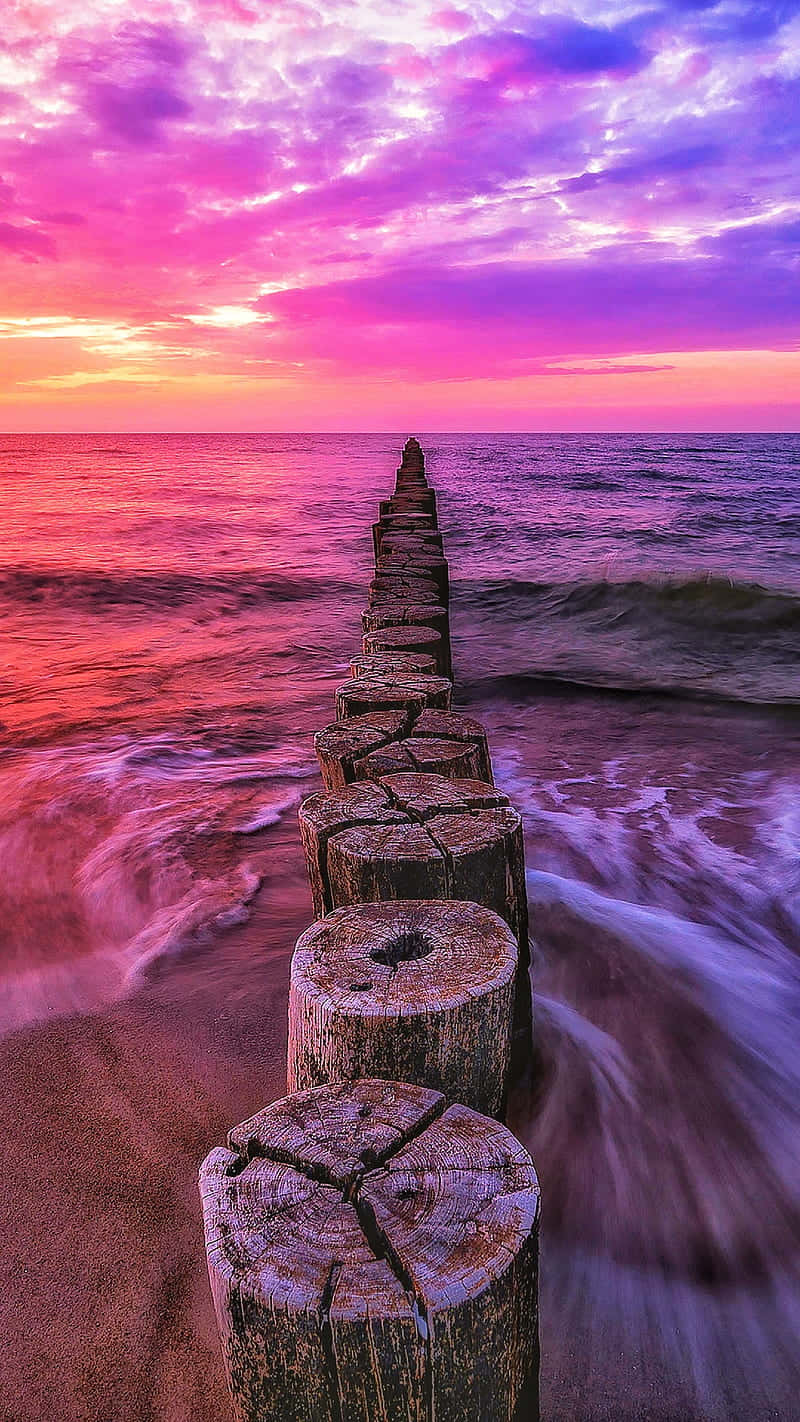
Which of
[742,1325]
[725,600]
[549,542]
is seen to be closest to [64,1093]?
[742,1325]

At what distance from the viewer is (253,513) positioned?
2419cm

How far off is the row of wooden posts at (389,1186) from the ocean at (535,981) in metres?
0.83

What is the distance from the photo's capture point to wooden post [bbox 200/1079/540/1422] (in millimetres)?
897

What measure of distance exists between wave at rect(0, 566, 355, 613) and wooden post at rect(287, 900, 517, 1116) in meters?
11.0

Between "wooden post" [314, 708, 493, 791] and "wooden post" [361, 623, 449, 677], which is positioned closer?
"wooden post" [314, 708, 493, 791]

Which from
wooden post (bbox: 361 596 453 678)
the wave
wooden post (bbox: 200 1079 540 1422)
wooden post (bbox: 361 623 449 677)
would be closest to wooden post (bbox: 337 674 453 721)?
wooden post (bbox: 361 623 449 677)

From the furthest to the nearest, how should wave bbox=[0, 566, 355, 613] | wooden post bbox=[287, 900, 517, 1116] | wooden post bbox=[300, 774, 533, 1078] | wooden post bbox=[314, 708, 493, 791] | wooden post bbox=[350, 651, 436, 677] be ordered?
wave bbox=[0, 566, 355, 613] → wooden post bbox=[350, 651, 436, 677] → wooden post bbox=[314, 708, 493, 791] → wooden post bbox=[300, 774, 533, 1078] → wooden post bbox=[287, 900, 517, 1116]

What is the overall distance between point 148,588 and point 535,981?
1099 centimetres

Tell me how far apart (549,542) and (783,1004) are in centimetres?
1528

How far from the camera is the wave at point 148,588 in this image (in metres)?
12.2

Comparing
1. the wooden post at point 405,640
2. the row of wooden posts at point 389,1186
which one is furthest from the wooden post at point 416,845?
the wooden post at point 405,640

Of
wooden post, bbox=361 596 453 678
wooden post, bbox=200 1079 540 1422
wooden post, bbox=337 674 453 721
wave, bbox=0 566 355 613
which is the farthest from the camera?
wave, bbox=0 566 355 613

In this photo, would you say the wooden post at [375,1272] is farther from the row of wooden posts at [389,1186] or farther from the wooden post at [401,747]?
the wooden post at [401,747]

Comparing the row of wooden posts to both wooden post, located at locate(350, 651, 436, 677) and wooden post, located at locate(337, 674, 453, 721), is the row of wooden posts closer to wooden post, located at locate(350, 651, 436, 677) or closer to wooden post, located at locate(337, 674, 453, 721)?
wooden post, located at locate(337, 674, 453, 721)
